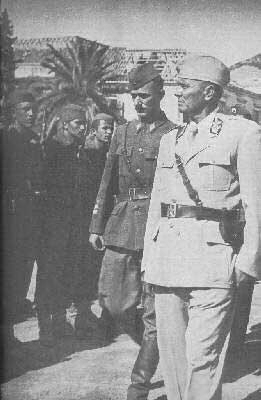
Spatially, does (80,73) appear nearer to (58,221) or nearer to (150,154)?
(150,154)

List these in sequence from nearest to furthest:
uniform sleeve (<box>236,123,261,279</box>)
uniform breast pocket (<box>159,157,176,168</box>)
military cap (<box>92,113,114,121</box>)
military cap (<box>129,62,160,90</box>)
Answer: uniform sleeve (<box>236,123,261,279</box>)
uniform breast pocket (<box>159,157,176,168</box>)
military cap (<box>129,62,160,90</box>)
military cap (<box>92,113,114,121</box>)

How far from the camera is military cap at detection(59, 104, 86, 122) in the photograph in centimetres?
336

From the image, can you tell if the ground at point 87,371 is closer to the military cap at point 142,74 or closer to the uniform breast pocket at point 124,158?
the uniform breast pocket at point 124,158

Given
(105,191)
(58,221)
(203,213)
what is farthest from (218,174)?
(58,221)

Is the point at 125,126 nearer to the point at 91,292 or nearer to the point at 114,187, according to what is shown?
the point at 114,187

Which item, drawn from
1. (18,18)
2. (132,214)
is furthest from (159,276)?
(18,18)

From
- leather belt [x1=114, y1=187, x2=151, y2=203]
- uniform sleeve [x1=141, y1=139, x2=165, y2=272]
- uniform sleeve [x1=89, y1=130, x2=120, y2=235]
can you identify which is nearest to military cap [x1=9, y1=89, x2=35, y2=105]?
uniform sleeve [x1=89, y1=130, x2=120, y2=235]

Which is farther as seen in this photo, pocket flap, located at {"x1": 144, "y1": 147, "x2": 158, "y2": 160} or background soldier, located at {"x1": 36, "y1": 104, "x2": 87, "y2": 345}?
background soldier, located at {"x1": 36, "y1": 104, "x2": 87, "y2": 345}

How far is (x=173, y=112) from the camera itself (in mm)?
3037

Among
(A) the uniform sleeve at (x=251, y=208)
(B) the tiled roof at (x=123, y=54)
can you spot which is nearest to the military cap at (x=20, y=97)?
(B) the tiled roof at (x=123, y=54)

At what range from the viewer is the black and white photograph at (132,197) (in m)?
2.45

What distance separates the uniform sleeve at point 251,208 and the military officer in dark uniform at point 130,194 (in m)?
0.69

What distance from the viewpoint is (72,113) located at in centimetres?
343

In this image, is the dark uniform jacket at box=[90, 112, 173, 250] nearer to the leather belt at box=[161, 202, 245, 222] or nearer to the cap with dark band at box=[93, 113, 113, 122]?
the cap with dark band at box=[93, 113, 113, 122]
